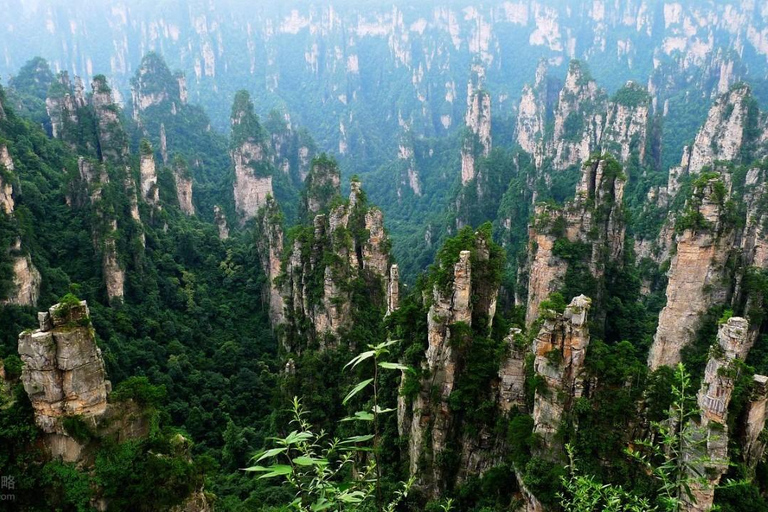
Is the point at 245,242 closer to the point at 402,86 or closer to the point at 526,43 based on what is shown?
the point at 402,86

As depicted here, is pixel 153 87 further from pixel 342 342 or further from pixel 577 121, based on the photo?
pixel 342 342

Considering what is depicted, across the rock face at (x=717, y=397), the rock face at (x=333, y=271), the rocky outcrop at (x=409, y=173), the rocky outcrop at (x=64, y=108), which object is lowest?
the rocky outcrop at (x=409, y=173)

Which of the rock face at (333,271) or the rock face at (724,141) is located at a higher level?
the rock face at (724,141)

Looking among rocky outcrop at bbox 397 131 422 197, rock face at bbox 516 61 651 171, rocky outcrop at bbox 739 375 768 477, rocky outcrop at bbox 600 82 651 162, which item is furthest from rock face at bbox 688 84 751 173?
rocky outcrop at bbox 397 131 422 197

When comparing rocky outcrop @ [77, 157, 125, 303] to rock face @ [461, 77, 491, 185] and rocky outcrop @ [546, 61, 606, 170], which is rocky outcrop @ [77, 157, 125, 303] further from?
rock face @ [461, 77, 491, 185]

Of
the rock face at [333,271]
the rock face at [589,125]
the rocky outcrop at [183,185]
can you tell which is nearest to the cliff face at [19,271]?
the rock face at [333,271]

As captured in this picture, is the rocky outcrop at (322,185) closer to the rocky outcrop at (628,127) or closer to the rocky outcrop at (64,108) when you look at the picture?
the rocky outcrop at (64,108)
